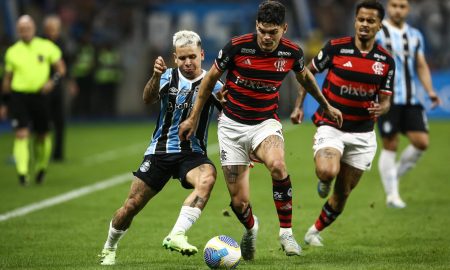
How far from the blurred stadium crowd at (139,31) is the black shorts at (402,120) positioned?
1590cm

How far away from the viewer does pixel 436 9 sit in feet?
89.2

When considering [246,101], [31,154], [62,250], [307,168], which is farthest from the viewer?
[31,154]

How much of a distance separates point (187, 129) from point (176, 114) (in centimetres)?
42

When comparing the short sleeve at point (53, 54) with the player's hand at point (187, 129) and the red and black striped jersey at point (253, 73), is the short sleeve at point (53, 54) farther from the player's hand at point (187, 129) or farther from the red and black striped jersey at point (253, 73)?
the player's hand at point (187, 129)

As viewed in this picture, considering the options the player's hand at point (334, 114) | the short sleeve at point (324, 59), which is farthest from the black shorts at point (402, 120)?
the player's hand at point (334, 114)

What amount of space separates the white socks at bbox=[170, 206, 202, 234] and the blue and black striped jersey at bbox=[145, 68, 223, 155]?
64cm

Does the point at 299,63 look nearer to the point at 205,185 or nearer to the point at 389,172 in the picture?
the point at 205,185

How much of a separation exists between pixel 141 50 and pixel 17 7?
3.85m

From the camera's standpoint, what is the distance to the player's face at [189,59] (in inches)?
309

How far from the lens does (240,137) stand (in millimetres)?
8266

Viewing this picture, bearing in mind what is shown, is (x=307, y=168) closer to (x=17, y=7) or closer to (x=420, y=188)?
(x=420, y=188)

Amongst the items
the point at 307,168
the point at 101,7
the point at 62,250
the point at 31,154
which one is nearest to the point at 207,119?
the point at 62,250

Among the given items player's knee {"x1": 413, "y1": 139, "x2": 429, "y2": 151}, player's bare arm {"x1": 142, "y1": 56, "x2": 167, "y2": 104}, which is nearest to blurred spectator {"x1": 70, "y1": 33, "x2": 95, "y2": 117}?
player's knee {"x1": 413, "y1": 139, "x2": 429, "y2": 151}

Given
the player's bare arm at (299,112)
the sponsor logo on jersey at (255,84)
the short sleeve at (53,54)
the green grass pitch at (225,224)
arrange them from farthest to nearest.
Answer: the short sleeve at (53,54)
the player's bare arm at (299,112)
the green grass pitch at (225,224)
the sponsor logo on jersey at (255,84)
